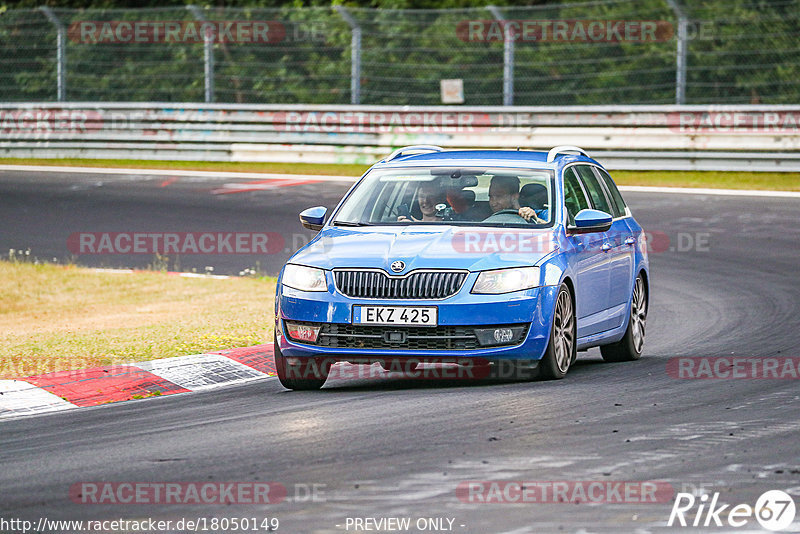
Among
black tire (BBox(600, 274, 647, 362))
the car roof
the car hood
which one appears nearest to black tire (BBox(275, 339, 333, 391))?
the car hood

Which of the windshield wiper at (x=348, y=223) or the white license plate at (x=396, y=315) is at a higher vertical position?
the windshield wiper at (x=348, y=223)

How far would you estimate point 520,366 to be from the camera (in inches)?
371

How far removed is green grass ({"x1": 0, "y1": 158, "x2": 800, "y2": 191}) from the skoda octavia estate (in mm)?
13285

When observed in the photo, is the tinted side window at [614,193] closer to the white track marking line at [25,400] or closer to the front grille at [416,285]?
the front grille at [416,285]

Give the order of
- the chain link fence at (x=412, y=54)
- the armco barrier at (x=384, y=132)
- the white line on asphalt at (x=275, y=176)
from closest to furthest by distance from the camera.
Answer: the white line on asphalt at (x=275, y=176) → the armco barrier at (x=384, y=132) → the chain link fence at (x=412, y=54)

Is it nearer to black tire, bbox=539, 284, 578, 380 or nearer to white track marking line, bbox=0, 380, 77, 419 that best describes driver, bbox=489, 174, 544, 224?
black tire, bbox=539, 284, 578, 380

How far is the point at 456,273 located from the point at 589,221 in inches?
54.5

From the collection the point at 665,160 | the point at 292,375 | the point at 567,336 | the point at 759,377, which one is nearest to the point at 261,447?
the point at 292,375

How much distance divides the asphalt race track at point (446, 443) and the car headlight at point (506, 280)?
2.12 ft

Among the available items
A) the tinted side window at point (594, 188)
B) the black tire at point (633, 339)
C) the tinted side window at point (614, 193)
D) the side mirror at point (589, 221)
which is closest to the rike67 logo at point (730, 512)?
the side mirror at point (589, 221)

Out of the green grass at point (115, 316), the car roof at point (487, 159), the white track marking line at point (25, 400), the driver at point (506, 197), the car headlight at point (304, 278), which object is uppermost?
the car roof at point (487, 159)

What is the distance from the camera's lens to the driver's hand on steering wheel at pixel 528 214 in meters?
10.1

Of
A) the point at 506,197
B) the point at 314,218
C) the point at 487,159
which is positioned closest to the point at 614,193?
the point at 487,159

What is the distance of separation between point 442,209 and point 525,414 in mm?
2501
